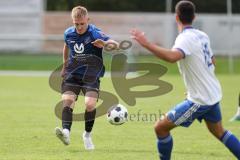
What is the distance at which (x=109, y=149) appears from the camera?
9.83 m

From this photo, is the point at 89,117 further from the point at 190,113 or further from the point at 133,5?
the point at 133,5

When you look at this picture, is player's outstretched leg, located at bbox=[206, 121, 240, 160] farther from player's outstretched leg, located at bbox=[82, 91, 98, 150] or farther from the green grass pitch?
player's outstretched leg, located at bbox=[82, 91, 98, 150]

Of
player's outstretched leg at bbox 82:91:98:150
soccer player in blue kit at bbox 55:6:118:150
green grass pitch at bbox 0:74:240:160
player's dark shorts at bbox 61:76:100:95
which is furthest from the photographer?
player's dark shorts at bbox 61:76:100:95

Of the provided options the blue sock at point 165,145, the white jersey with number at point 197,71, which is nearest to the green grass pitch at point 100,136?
the blue sock at point 165,145

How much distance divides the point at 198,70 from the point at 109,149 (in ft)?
9.37

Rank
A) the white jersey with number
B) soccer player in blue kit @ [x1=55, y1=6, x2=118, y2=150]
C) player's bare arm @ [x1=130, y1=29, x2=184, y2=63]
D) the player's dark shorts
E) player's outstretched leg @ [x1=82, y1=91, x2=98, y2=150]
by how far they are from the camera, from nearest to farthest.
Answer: player's bare arm @ [x1=130, y1=29, x2=184, y2=63] → the white jersey with number → player's outstretched leg @ [x1=82, y1=91, x2=98, y2=150] → soccer player in blue kit @ [x1=55, y1=6, x2=118, y2=150] → the player's dark shorts

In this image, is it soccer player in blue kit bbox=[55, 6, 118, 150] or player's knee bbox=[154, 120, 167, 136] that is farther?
soccer player in blue kit bbox=[55, 6, 118, 150]

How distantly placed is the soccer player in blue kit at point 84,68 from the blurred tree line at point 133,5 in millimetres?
36113

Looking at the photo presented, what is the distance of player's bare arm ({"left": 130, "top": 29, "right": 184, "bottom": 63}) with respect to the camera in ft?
22.5

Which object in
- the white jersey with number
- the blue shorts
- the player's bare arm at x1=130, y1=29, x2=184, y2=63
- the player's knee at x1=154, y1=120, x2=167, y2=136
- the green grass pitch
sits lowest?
the green grass pitch

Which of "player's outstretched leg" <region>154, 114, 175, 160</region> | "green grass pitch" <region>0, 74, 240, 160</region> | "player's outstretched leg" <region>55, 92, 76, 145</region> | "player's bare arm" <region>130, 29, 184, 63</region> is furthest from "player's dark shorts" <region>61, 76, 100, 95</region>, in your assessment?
"player's bare arm" <region>130, 29, 184, 63</region>

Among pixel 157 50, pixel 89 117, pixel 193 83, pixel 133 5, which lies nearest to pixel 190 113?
pixel 193 83

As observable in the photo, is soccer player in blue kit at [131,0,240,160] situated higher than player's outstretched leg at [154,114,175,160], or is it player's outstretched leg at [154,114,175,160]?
soccer player in blue kit at [131,0,240,160]

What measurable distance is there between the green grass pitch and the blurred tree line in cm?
2855
